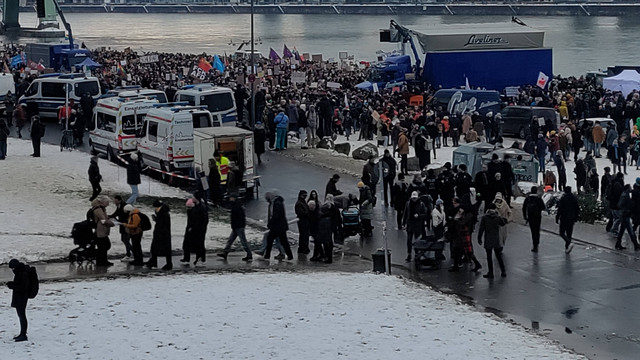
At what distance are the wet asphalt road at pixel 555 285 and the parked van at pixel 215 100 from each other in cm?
1061

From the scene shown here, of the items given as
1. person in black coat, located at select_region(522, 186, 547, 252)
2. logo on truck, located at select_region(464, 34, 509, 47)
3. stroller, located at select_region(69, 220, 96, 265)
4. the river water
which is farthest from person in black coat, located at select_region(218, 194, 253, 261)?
the river water

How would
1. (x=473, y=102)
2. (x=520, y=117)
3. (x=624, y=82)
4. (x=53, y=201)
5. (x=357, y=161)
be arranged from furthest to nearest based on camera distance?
(x=624, y=82), (x=473, y=102), (x=520, y=117), (x=357, y=161), (x=53, y=201)

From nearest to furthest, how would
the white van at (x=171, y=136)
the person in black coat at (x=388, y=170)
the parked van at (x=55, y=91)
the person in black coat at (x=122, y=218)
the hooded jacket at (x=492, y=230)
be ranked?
the hooded jacket at (x=492, y=230) < the person in black coat at (x=122, y=218) < the person in black coat at (x=388, y=170) < the white van at (x=171, y=136) < the parked van at (x=55, y=91)

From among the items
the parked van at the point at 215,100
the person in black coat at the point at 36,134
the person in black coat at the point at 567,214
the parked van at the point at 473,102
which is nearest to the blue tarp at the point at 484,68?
the parked van at the point at 473,102

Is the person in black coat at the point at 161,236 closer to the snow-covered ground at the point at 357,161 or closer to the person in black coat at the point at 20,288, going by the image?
the person in black coat at the point at 20,288

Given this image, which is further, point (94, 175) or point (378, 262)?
point (94, 175)

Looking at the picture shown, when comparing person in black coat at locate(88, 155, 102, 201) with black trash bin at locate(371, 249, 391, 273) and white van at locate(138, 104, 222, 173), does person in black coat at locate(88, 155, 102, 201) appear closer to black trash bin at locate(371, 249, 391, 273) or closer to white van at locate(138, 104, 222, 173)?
white van at locate(138, 104, 222, 173)

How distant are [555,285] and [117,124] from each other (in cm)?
1442

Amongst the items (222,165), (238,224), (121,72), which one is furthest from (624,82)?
(238,224)

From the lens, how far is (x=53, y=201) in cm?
2322

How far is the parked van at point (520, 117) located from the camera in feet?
116

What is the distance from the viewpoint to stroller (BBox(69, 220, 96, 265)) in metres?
18.4

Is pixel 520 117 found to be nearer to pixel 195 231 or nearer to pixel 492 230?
pixel 492 230

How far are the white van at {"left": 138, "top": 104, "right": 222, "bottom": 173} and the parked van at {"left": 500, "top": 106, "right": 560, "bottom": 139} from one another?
12400 millimetres
